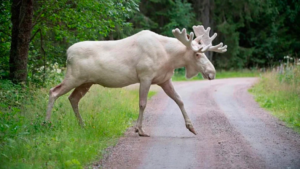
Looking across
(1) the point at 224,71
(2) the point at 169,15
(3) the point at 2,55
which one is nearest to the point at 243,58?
(1) the point at 224,71

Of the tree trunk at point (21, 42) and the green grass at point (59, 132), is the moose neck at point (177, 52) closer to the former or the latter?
the green grass at point (59, 132)

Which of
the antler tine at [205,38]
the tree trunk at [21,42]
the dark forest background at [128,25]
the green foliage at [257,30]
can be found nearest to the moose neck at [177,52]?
the antler tine at [205,38]

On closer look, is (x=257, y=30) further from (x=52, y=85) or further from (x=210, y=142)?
(x=210, y=142)

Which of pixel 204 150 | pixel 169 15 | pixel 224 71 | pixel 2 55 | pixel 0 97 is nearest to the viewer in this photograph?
pixel 204 150

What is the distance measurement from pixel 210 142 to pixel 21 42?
18.2 ft

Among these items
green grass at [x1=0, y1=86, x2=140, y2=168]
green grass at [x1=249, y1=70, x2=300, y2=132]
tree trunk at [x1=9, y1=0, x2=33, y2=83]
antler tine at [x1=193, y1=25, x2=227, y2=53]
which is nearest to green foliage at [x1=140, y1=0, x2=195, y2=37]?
green grass at [x1=249, y1=70, x2=300, y2=132]

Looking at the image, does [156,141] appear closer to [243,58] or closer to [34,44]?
[34,44]

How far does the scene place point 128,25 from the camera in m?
13.5

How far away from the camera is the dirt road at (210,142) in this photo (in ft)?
22.2

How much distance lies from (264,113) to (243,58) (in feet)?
78.6

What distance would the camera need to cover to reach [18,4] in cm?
1138

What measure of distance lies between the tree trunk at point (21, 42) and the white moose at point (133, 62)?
2.51 meters

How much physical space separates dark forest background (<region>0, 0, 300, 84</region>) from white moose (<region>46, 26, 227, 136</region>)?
2712 millimetres

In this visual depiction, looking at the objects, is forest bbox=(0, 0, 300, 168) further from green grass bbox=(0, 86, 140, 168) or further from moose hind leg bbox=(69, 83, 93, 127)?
moose hind leg bbox=(69, 83, 93, 127)
